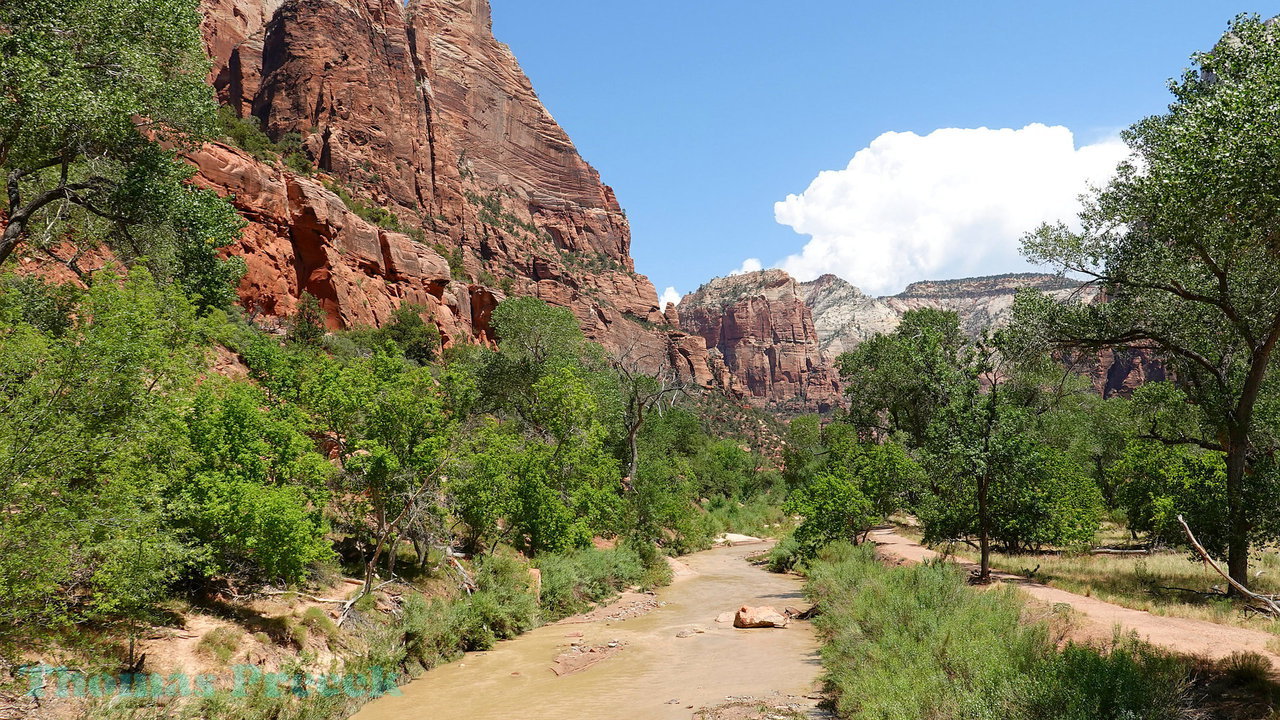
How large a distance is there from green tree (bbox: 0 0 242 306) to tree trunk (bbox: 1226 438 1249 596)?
80.0 feet

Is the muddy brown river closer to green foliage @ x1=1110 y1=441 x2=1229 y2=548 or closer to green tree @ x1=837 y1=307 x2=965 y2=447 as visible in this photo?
green foliage @ x1=1110 y1=441 x2=1229 y2=548

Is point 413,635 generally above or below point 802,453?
below

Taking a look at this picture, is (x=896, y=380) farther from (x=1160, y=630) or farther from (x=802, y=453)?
(x=1160, y=630)

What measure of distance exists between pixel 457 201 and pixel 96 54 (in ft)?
297

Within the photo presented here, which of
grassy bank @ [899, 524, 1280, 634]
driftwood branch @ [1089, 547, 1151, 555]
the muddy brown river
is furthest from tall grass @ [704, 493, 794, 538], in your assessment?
the muddy brown river

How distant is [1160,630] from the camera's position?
11.8m

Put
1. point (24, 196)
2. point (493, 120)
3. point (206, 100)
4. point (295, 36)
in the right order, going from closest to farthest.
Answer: point (206, 100) → point (24, 196) → point (295, 36) → point (493, 120)

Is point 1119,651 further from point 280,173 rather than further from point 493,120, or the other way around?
point 493,120

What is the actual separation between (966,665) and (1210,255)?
37.4 ft

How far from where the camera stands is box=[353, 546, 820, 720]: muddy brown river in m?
12.5

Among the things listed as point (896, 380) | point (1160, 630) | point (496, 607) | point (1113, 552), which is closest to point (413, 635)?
point (496, 607)

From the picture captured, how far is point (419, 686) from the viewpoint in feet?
46.7

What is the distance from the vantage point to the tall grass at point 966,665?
7910 millimetres

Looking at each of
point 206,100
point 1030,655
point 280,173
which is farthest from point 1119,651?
point 280,173
